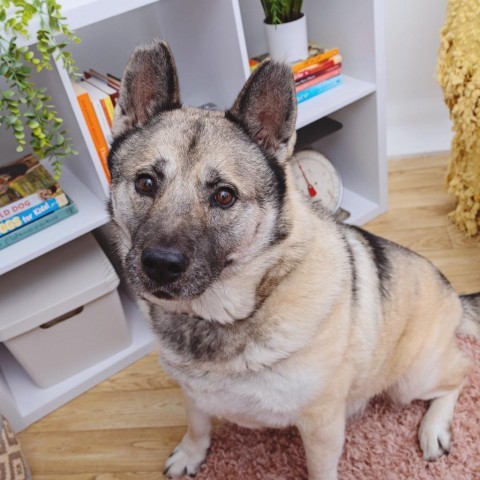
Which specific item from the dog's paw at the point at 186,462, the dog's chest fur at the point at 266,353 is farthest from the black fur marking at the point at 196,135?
the dog's paw at the point at 186,462

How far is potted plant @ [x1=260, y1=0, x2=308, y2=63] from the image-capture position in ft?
5.90

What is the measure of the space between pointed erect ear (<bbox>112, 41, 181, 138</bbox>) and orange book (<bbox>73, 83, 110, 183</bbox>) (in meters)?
0.44

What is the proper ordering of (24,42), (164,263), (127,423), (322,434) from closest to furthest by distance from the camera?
(164,263) → (322,434) → (24,42) → (127,423)

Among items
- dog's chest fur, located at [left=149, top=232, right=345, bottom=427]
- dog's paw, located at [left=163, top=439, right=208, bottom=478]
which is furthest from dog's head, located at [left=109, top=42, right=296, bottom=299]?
dog's paw, located at [left=163, top=439, right=208, bottom=478]

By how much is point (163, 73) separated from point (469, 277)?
4.38ft

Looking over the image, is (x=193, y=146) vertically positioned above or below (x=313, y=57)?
above

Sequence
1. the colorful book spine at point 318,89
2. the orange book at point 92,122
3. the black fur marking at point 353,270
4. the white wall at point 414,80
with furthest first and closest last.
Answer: the white wall at point 414,80 → the colorful book spine at point 318,89 → the orange book at point 92,122 → the black fur marking at point 353,270

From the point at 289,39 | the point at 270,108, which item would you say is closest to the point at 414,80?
the point at 289,39

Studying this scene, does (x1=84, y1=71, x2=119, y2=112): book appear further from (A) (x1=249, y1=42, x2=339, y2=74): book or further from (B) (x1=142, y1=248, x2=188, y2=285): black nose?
(B) (x1=142, y1=248, x2=188, y2=285): black nose

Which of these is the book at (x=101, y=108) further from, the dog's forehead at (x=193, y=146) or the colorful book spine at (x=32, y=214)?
the dog's forehead at (x=193, y=146)

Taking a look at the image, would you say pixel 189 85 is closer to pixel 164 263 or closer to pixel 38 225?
pixel 38 225

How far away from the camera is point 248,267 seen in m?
1.02

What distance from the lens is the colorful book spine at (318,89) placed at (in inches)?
74.4

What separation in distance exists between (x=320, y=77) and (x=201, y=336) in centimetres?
118
